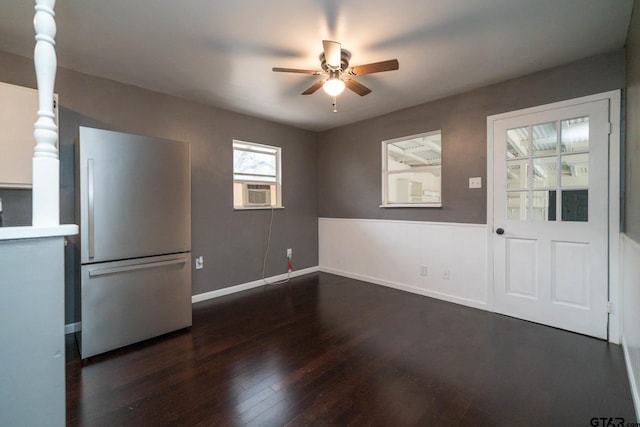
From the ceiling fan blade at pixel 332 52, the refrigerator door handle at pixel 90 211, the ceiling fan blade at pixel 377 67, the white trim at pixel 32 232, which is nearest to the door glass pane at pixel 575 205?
the ceiling fan blade at pixel 377 67

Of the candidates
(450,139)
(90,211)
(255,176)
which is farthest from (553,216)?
(90,211)

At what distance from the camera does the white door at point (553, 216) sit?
7.79 feet

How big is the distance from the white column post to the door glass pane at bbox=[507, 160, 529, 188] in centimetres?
343

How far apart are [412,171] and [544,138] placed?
1404mm

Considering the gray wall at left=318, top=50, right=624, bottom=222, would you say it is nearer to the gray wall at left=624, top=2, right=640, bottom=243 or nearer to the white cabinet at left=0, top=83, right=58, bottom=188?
the gray wall at left=624, top=2, right=640, bottom=243

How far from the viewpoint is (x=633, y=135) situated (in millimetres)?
1934

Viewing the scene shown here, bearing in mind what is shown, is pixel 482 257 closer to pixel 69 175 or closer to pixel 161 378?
pixel 161 378

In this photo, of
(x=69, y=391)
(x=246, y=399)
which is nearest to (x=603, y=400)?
(x=246, y=399)

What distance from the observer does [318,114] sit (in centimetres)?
386

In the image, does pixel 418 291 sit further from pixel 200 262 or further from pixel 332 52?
pixel 332 52

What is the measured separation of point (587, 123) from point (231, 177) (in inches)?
148

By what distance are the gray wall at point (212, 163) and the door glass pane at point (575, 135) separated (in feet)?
10.6

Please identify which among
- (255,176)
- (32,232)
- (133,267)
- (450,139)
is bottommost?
(133,267)

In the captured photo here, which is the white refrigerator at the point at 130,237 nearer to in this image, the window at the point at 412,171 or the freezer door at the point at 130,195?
the freezer door at the point at 130,195
